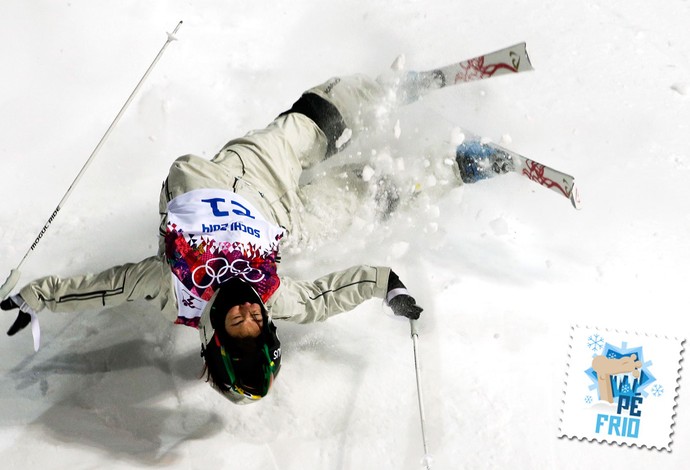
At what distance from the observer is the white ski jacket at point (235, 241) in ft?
7.66

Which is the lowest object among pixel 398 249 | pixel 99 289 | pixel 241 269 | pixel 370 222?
pixel 99 289

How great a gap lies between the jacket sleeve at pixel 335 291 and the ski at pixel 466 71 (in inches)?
35.3

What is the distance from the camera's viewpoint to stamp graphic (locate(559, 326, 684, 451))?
293 cm

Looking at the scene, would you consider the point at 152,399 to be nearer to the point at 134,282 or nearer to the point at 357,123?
the point at 134,282

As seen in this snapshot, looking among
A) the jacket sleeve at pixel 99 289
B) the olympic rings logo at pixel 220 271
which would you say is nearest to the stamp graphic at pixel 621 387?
the olympic rings logo at pixel 220 271

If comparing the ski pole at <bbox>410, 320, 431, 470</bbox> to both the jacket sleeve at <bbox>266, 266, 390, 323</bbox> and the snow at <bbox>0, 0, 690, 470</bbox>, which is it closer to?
the snow at <bbox>0, 0, 690, 470</bbox>

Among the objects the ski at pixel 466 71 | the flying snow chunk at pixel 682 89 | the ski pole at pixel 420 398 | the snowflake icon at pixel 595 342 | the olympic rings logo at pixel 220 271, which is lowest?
the ski pole at pixel 420 398

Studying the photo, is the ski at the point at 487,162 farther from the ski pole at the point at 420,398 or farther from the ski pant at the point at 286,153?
the ski pole at the point at 420,398

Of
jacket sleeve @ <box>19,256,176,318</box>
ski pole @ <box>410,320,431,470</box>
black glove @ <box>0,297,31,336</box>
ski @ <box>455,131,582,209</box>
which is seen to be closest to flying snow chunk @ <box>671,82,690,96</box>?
ski @ <box>455,131,582,209</box>

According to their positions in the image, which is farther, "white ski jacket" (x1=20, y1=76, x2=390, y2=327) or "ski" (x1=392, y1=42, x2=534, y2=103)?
"ski" (x1=392, y1=42, x2=534, y2=103)

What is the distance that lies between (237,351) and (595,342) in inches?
66.0

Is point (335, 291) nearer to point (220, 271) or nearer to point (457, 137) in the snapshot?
point (220, 271)

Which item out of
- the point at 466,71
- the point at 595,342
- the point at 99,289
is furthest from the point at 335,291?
the point at 595,342

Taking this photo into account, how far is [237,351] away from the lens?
215 cm
